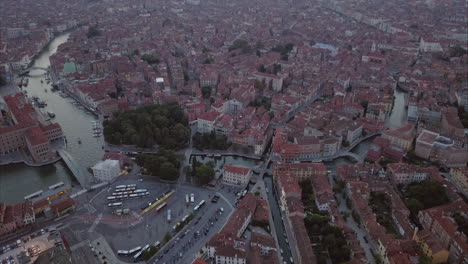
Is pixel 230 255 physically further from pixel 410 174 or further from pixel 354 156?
pixel 354 156

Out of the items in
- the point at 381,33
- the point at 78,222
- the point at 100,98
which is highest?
the point at 381,33

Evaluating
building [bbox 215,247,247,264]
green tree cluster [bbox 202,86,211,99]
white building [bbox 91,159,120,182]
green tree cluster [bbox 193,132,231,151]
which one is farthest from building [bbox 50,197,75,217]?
green tree cluster [bbox 202,86,211,99]

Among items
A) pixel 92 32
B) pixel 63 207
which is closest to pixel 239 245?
pixel 63 207

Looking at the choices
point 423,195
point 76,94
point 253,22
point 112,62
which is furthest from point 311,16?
point 423,195

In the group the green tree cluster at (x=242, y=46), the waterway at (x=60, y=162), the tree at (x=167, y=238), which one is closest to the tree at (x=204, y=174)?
the tree at (x=167, y=238)

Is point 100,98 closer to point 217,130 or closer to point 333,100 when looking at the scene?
point 217,130

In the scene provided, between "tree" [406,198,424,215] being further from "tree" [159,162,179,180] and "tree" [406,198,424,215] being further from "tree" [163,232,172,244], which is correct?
"tree" [159,162,179,180]
